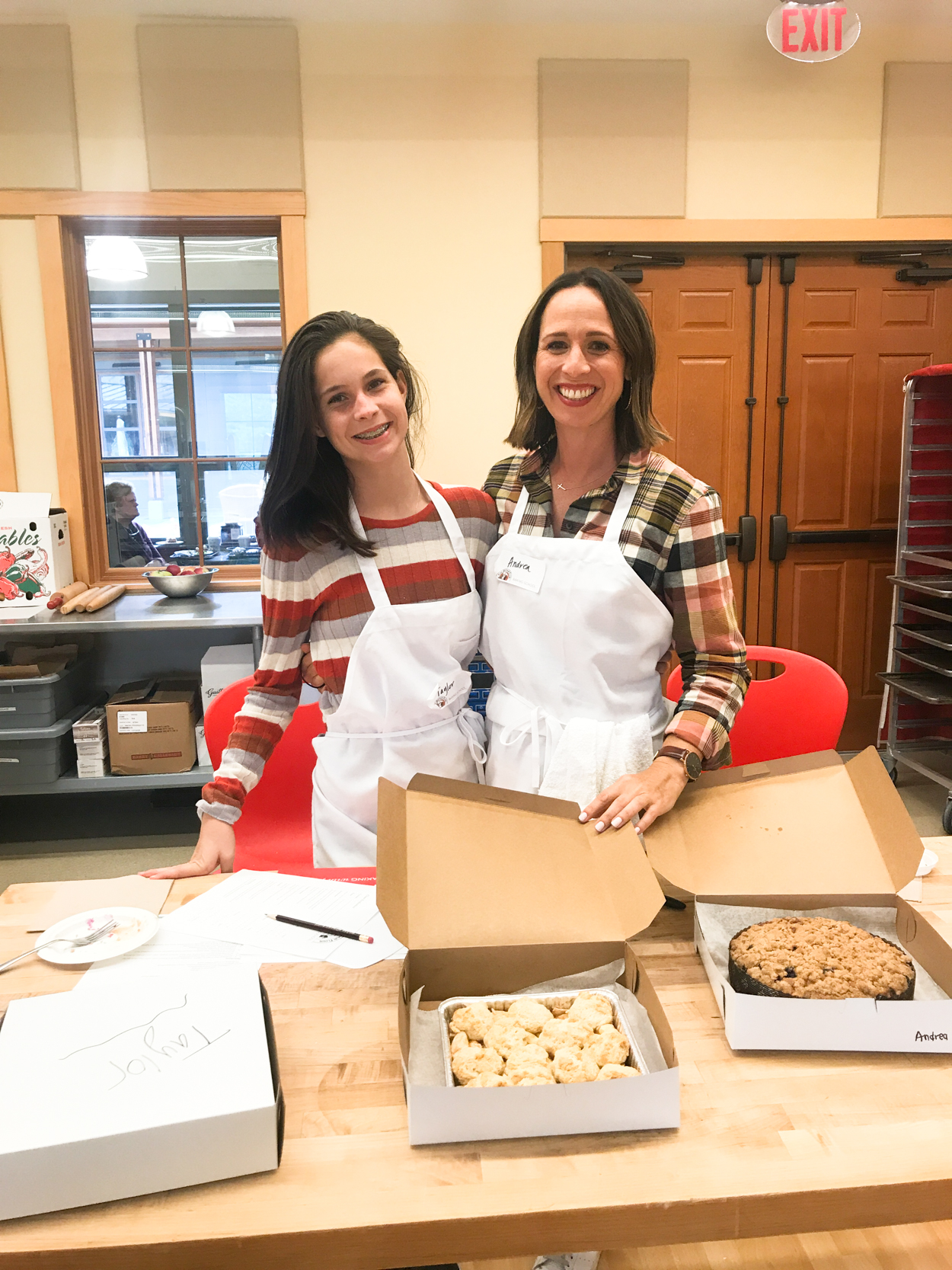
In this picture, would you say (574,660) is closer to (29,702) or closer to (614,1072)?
(614,1072)

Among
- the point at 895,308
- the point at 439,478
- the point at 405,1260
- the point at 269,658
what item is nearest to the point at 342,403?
the point at 269,658

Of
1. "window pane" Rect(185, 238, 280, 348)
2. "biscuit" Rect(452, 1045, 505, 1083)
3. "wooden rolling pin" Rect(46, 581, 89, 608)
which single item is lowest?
"biscuit" Rect(452, 1045, 505, 1083)

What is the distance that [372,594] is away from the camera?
1479mm

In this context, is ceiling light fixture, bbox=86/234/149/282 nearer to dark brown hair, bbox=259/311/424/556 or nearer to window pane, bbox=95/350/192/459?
window pane, bbox=95/350/192/459

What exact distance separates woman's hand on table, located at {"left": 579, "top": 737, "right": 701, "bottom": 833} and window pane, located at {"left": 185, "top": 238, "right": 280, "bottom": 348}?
10.6 feet

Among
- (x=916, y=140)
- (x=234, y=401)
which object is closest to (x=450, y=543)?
(x=234, y=401)

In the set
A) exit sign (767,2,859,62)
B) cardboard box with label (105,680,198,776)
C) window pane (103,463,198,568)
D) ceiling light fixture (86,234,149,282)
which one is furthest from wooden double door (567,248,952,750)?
cardboard box with label (105,680,198,776)

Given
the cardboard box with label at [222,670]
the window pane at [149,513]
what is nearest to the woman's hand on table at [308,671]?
the cardboard box with label at [222,670]

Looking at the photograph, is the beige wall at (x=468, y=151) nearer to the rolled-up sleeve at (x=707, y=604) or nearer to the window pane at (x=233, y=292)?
the window pane at (x=233, y=292)

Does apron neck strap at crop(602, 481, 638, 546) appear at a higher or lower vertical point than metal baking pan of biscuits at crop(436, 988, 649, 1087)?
higher

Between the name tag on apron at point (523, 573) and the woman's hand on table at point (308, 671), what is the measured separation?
1.16 ft

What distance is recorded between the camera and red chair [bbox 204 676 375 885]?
1829 mm

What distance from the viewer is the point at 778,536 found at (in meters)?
4.06

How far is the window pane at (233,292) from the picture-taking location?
380cm
